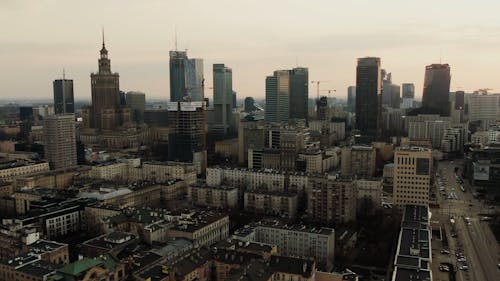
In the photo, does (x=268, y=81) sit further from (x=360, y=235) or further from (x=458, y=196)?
(x=360, y=235)

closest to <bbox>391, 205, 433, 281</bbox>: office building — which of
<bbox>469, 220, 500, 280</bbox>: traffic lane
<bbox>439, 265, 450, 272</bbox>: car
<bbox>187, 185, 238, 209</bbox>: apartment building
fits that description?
<bbox>439, 265, 450, 272</bbox>: car

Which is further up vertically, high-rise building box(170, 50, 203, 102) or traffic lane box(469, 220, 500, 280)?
high-rise building box(170, 50, 203, 102)

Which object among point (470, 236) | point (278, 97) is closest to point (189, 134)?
point (470, 236)

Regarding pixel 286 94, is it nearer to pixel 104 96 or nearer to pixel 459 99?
pixel 104 96

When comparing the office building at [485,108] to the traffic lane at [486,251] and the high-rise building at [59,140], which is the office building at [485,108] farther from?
the high-rise building at [59,140]

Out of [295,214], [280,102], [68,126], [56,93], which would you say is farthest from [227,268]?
[56,93]

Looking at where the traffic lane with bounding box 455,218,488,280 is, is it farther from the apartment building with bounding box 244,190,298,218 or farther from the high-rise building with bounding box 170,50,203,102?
the high-rise building with bounding box 170,50,203,102
